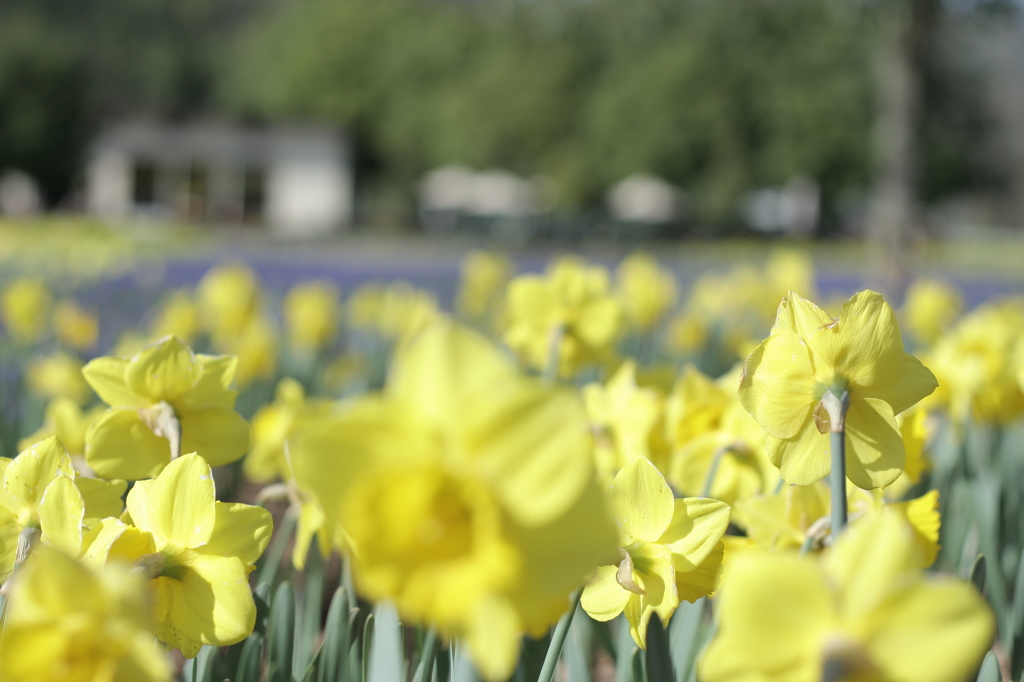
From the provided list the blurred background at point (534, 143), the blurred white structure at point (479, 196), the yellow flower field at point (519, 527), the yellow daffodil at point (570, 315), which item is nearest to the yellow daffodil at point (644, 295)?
the yellow daffodil at point (570, 315)

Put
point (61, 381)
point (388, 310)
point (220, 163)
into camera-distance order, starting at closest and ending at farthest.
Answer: point (61, 381)
point (388, 310)
point (220, 163)

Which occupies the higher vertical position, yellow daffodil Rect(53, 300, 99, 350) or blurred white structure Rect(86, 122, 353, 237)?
yellow daffodil Rect(53, 300, 99, 350)

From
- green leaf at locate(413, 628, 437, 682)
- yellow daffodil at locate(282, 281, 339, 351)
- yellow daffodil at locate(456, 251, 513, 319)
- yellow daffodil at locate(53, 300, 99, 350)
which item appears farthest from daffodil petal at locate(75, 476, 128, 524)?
yellow daffodil at locate(456, 251, 513, 319)

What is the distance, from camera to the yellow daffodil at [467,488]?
55 cm

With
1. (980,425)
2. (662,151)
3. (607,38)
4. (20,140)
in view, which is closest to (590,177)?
(662,151)

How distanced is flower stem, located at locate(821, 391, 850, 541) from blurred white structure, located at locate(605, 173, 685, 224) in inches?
1186

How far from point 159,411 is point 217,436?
0.07 meters


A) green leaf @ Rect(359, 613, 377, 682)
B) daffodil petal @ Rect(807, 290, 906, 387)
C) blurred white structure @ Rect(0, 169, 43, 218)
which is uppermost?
daffodil petal @ Rect(807, 290, 906, 387)

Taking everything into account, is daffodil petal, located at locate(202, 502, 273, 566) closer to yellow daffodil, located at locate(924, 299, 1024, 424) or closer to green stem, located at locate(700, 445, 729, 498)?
green stem, located at locate(700, 445, 729, 498)

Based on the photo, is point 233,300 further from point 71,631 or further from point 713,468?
point 71,631

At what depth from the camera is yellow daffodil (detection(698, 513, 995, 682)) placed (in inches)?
22.4

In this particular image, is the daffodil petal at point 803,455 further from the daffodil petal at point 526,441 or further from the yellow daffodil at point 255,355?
the yellow daffodil at point 255,355

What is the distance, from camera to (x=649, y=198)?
32469 mm

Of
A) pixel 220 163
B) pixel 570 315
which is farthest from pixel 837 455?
pixel 220 163
